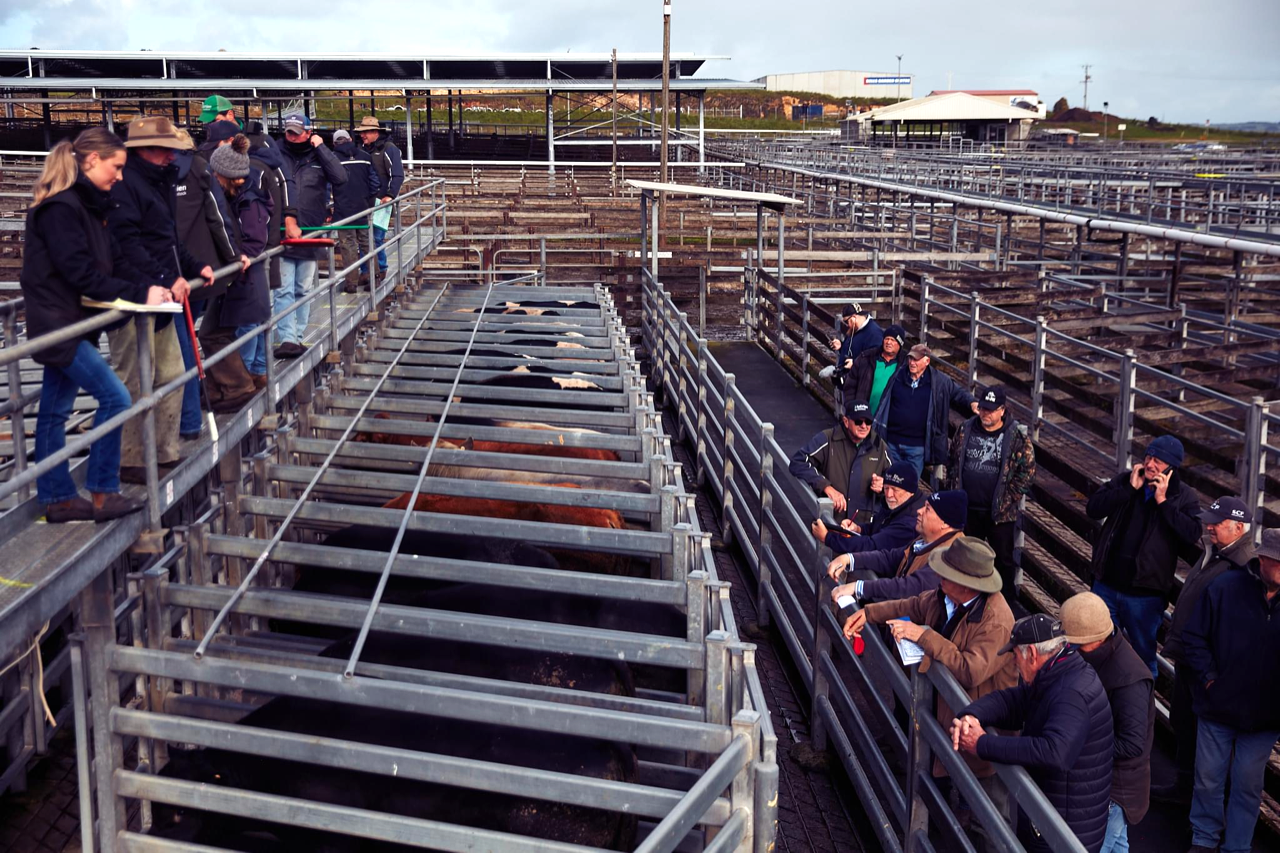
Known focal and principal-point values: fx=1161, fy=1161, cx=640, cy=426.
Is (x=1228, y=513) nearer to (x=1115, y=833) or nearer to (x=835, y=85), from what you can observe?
(x=1115, y=833)

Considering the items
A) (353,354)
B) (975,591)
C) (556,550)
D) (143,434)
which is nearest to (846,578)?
(975,591)

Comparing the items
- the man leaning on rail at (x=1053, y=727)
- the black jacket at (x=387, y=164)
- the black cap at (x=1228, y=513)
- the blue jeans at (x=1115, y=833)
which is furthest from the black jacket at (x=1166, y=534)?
the black jacket at (x=387, y=164)

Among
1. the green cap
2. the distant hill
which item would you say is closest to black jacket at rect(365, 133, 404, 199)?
the green cap

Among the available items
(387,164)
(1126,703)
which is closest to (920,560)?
(1126,703)

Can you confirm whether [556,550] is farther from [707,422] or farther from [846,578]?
[707,422]

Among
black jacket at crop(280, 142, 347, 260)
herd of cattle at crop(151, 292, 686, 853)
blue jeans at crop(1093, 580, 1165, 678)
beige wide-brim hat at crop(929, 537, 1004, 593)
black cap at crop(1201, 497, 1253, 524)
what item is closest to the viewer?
herd of cattle at crop(151, 292, 686, 853)

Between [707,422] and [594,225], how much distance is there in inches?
610

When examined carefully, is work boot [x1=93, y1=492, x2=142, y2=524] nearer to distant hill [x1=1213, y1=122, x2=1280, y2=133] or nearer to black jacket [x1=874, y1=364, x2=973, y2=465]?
black jacket [x1=874, y1=364, x2=973, y2=465]

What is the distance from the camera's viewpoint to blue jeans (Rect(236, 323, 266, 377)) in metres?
7.38

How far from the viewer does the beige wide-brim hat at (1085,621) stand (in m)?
4.74

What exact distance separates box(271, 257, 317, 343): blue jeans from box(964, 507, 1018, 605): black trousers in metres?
5.20

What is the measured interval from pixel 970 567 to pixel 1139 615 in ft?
8.12

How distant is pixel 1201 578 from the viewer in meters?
6.20

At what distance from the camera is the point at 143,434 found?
196 inches
